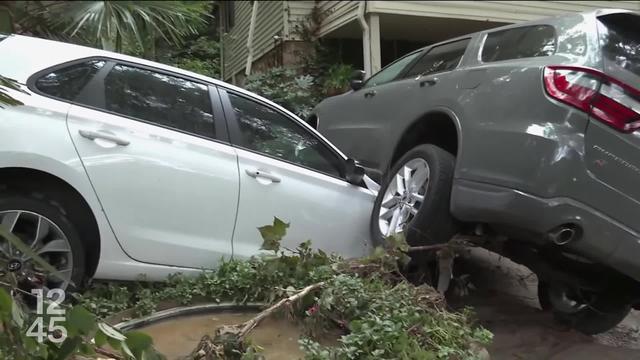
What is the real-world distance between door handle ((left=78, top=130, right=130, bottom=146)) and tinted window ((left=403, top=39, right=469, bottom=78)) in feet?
8.53

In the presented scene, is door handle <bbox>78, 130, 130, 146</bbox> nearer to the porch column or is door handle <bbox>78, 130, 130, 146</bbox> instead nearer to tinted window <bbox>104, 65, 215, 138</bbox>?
tinted window <bbox>104, 65, 215, 138</bbox>

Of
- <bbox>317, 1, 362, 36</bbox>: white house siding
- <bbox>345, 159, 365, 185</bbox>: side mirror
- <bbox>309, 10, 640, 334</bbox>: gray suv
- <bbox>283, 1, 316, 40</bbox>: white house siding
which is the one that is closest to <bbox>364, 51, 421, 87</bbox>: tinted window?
<bbox>309, 10, 640, 334</bbox>: gray suv

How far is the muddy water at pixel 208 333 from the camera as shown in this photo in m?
3.08

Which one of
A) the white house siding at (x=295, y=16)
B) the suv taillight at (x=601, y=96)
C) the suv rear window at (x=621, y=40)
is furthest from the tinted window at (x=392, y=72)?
the white house siding at (x=295, y=16)

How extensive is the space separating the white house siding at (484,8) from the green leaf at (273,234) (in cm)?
678

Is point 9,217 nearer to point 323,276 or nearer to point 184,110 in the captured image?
point 184,110

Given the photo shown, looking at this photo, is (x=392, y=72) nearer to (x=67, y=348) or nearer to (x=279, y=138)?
(x=279, y=138)

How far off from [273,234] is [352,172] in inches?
40.9

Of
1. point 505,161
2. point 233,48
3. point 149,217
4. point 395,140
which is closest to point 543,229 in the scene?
point 505,161

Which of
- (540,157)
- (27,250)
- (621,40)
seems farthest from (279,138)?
(27,250)

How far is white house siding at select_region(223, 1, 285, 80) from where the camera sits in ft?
40.7

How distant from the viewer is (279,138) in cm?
423

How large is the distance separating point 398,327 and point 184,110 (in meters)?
1.95

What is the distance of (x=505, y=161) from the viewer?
3.39m
